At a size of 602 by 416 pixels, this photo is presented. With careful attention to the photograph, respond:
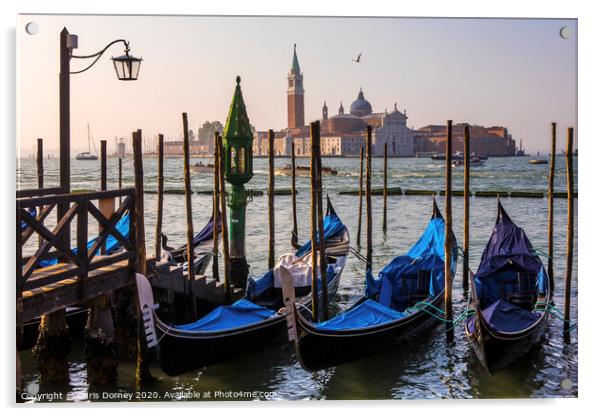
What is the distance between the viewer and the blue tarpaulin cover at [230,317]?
5.29m

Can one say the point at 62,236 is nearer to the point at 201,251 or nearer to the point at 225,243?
the point at 225,243

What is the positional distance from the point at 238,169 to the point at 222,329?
2434 mm

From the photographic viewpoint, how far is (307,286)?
6.70 meters

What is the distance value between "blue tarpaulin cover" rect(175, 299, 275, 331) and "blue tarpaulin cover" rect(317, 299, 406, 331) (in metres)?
0.45

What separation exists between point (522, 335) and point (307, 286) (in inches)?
70.1

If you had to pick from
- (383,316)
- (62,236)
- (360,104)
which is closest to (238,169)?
(383,316)

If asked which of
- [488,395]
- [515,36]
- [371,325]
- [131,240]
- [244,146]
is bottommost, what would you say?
[488,395]

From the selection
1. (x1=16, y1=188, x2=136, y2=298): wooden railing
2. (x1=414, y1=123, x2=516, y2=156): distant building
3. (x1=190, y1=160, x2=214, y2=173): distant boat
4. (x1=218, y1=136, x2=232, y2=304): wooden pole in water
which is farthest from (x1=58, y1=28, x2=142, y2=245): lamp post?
(x1=190, y1=160, x2=214, y2=173): distant boat

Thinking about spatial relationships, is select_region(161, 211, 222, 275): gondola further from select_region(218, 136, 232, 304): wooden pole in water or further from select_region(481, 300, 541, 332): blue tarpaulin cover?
select_region(481, 300, 541, 332): blue tarpaulin cover

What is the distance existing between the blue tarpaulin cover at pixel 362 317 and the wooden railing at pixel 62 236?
1366 millimetres

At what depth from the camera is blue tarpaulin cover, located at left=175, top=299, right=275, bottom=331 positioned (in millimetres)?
5289

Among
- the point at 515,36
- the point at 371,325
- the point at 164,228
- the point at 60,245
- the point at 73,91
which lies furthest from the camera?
the point at 164,228
